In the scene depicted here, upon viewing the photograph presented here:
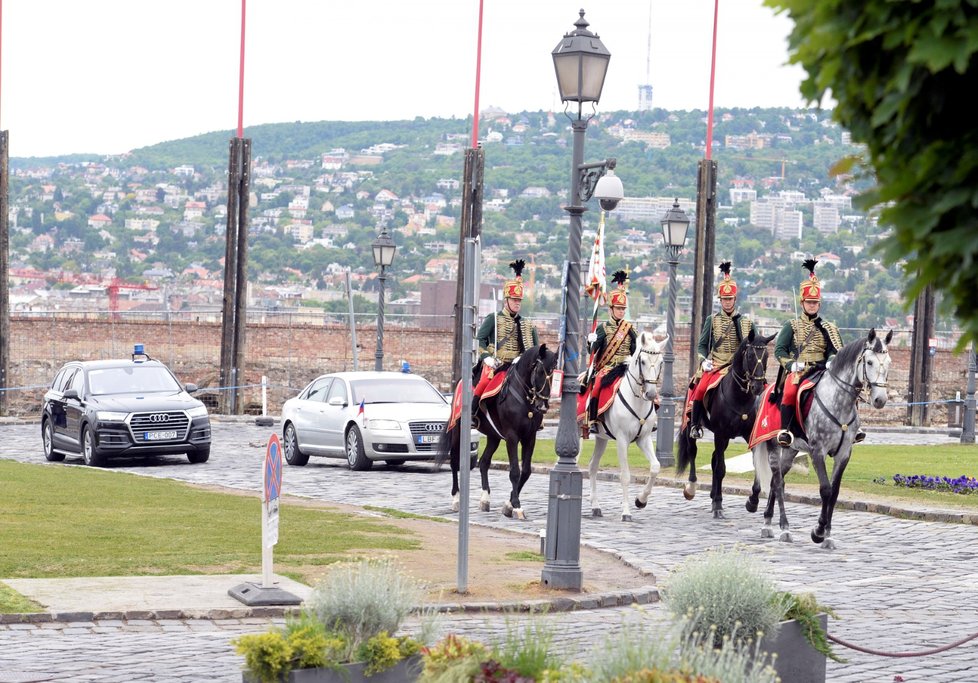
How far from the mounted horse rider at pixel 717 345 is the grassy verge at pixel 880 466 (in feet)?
9.94

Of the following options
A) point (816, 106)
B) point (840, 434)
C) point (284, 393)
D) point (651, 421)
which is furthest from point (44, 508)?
point (284, 393)

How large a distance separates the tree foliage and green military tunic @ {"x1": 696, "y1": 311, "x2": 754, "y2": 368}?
15967 millimetres

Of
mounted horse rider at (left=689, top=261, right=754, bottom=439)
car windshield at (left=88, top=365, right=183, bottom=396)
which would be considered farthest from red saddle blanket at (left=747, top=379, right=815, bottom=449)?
car windshield at (left=88, top=365, right=183, bottom=396)

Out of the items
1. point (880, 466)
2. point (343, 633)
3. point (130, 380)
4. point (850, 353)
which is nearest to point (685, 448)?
point (850, 353)

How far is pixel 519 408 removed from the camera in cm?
2036

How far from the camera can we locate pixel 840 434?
58.2 feet

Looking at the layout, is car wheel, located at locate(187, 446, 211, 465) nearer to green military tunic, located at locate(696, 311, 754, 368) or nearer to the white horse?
the white horse

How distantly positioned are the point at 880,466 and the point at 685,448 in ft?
25.4

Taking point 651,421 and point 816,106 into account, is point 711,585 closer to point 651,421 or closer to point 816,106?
point 816,106

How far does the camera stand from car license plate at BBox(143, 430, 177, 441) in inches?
1075

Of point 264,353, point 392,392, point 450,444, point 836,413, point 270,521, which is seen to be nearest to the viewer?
point 270,521

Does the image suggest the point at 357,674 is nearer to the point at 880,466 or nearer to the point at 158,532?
the point at 158,532

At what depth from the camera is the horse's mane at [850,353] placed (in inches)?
687

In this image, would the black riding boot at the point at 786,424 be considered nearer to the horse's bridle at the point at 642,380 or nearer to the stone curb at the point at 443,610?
the horse's bridle at the point at 642,380
